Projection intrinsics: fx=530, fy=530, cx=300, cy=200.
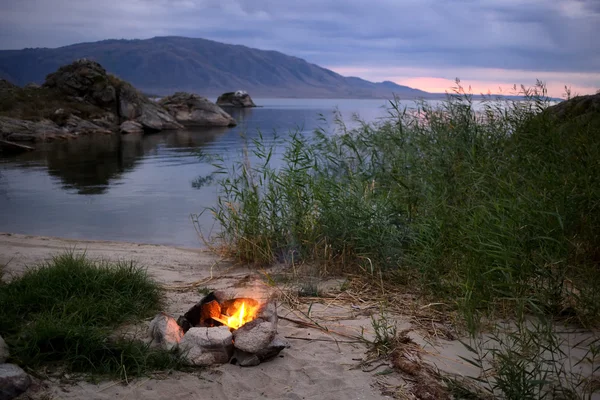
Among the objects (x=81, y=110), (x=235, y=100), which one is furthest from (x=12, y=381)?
(x=235, y=100)

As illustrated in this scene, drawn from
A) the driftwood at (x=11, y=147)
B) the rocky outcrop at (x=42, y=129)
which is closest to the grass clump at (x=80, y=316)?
the driftwood at (x=11, y=147)

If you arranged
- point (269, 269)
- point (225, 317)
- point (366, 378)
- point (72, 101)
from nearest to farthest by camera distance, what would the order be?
point (366, 378), point (225, 317), point (269, 269), point (72, 101)

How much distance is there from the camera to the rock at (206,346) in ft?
12.6

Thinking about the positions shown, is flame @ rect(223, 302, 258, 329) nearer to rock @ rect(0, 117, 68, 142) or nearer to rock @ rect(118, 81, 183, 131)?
rock @ rect(0, 117, 68, 142)

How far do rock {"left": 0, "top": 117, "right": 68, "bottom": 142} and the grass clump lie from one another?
21.4 metres

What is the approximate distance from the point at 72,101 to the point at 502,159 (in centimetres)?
2859

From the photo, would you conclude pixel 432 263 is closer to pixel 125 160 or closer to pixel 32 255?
pixel 32 255

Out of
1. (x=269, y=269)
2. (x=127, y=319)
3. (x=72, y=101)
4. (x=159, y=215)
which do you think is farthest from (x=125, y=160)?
(x=127, y=319)

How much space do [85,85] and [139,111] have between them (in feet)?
10.9

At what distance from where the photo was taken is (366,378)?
146 inches

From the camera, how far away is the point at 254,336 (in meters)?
3.88

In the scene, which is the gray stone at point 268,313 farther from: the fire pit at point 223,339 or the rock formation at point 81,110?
the rock formation at point 81,110

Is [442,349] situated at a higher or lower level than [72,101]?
lower

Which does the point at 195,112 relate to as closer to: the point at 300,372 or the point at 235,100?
the point at 235,100
